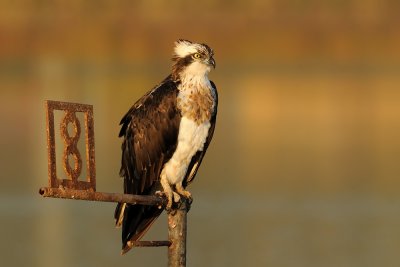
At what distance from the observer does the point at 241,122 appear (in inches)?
1501

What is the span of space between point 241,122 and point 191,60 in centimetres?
2676

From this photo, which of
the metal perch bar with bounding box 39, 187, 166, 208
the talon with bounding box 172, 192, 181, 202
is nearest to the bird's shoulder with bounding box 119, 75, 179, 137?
the talon with bounding box 172, 192, 181, 202

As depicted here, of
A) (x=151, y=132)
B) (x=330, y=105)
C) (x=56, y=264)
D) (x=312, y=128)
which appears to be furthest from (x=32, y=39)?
(x=151, y=132)

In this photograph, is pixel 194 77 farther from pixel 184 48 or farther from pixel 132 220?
pixel 132 220

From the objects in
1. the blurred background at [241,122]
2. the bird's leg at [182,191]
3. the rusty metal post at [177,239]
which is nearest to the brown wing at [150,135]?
the bird's leg at [182,191]

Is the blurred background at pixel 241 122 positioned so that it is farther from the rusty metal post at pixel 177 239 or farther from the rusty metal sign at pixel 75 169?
the rusty metal sign at pixel 75 169

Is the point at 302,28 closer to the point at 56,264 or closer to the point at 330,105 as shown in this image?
the point at 330,105

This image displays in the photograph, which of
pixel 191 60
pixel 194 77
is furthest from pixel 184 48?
pixel 194 77

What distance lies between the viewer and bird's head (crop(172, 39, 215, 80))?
11.2 m

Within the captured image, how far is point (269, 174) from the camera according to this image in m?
26.3

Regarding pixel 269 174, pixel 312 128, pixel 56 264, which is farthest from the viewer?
pixel 312 128

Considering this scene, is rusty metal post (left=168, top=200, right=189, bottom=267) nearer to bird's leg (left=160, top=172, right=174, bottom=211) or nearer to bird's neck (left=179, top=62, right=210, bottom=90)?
bird's leg (left=160, top=172, right=174, bottom=211)

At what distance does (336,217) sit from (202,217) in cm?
171

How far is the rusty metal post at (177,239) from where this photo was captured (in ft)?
29.6
